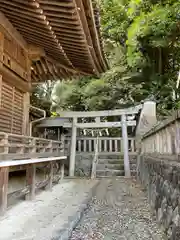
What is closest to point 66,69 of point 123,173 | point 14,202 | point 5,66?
point 5,66

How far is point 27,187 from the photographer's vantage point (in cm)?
621

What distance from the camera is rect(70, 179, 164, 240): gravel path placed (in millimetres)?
3848

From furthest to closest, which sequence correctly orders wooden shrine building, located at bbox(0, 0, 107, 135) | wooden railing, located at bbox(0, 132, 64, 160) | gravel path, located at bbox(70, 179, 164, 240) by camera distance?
wooden railing, located at bbox(0, 132, 64, 160) → wooden shrine building, located at bbox(0, 0, 107, 135) → gravel path, located at bbox(70, 179, 164, 240)

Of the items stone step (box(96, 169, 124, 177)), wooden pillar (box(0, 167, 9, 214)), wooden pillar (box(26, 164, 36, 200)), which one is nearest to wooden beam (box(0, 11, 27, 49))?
wooden pillar (box(0, 167, 9, 214))

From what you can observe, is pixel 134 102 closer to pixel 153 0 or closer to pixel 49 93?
pixel 153 0

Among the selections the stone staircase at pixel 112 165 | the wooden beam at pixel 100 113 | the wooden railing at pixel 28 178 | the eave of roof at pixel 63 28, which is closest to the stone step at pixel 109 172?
the stone staircase at pixel 112 165

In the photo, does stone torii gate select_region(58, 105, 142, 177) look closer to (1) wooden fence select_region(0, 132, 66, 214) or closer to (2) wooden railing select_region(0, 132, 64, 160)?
(1) wooden fence select_region(0, 132, 66, 214)

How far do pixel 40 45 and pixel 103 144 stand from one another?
674cm

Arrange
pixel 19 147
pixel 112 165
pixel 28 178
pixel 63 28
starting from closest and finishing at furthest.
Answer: pixel 63 28, pixel 19 147, pixel 28 178, pixel 112 165

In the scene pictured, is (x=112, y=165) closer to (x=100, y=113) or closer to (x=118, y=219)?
(x=100, y=113)

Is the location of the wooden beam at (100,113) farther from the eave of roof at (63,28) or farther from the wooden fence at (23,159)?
the eave of roof at (63,28)

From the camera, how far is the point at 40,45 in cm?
652

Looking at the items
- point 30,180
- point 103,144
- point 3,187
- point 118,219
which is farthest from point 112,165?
point 3,187

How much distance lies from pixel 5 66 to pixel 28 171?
2.75 m
